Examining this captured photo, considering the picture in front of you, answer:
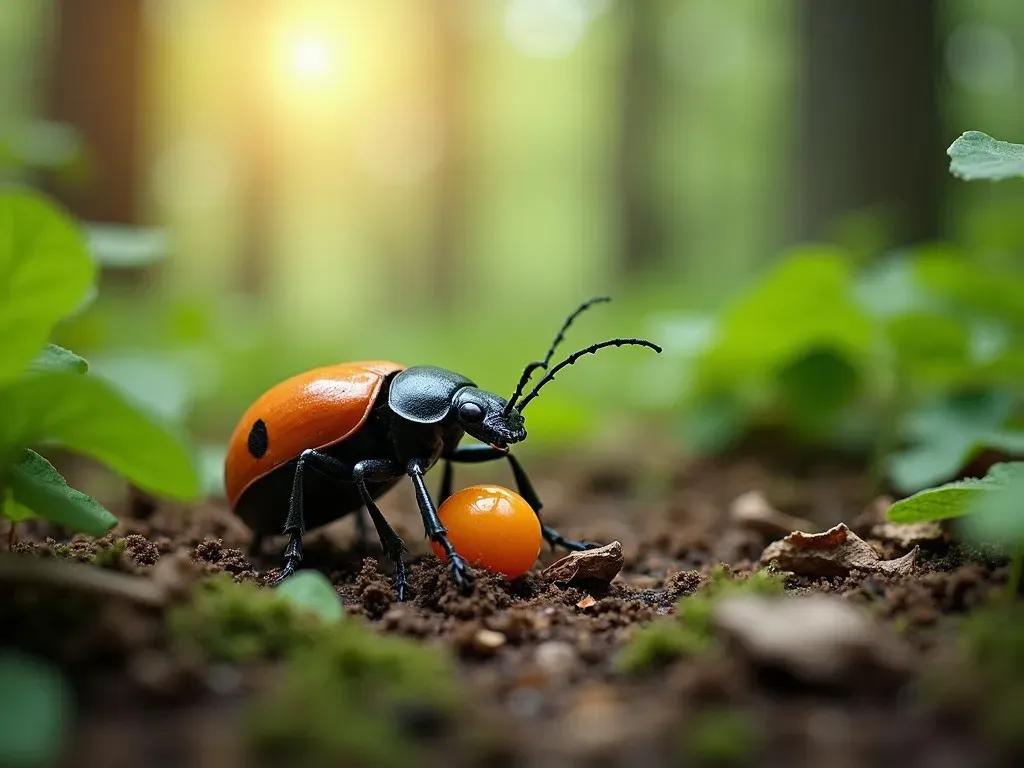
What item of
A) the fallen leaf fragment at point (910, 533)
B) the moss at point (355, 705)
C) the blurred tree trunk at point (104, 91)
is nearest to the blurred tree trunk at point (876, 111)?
the fallen leaf fragment at point (910, 533)

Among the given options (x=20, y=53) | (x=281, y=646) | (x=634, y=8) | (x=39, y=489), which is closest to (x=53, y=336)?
(x=39, y=489)

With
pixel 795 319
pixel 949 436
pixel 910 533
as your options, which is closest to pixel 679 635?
pixel 910 533

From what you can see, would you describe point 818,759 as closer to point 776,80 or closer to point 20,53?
point 776,80

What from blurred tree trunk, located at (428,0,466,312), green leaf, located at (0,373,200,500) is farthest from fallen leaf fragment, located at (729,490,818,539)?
blurred tree trunk, located at (428,0,466,312)

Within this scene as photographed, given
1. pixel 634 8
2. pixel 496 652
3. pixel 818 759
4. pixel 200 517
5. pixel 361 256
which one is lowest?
pixel 361 256

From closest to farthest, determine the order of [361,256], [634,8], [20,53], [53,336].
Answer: [53,336] < [634,8] < [20,53] < [361,256]

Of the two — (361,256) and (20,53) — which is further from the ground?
(20,53)
